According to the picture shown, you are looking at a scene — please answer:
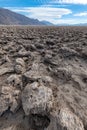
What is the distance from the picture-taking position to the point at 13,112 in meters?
5.33

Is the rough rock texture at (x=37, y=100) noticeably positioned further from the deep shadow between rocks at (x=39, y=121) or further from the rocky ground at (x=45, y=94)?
the deep shadow between rocks at (x=39, y=121)

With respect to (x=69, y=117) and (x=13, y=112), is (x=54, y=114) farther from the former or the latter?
(x=13, y=112)

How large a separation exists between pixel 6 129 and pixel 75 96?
202 centimetres

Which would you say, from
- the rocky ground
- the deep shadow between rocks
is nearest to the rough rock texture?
the rocky ground

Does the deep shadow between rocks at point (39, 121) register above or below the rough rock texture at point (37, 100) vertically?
below

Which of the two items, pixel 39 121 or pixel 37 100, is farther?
pixel 37 100

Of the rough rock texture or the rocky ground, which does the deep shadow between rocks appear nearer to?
the rocky ground

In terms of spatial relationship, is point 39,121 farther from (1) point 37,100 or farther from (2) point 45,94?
(2) point 45,94

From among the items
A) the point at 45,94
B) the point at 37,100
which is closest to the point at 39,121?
the point at 37,100

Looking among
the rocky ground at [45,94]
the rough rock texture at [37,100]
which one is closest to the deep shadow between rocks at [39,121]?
the rocky ground at [45,94]

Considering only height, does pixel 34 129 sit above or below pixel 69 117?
below

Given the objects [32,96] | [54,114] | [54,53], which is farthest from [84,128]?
[54,53]

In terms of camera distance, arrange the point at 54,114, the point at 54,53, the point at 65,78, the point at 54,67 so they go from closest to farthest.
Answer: the point at 54,114 < the point at 65,78 < the point at 54,67 < the point at 54,53

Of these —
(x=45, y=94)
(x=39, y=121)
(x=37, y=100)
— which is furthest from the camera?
(x=45, y=94)
